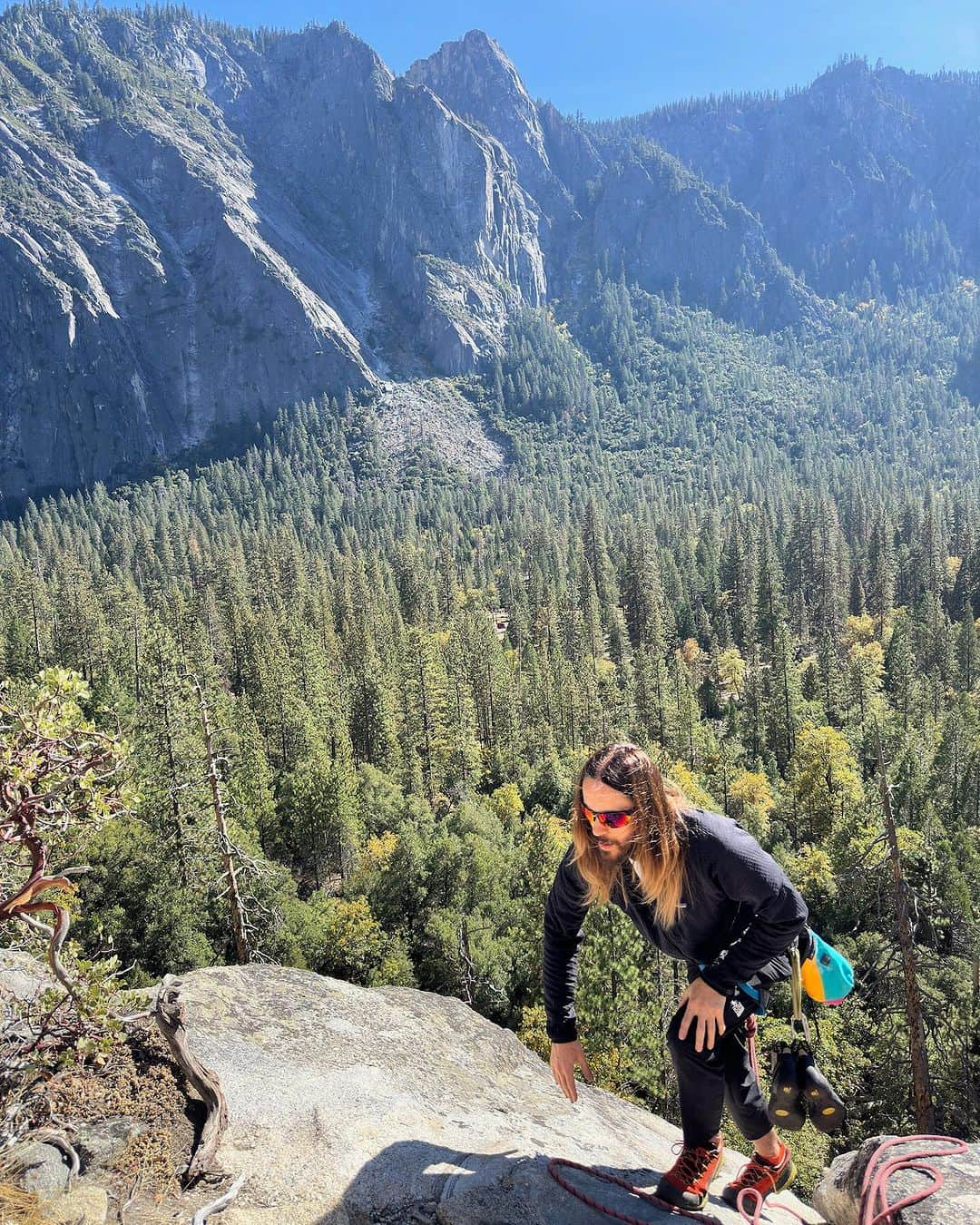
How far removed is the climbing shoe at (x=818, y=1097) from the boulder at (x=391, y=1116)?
934mm

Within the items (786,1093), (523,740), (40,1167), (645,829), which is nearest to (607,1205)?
(786,1093)

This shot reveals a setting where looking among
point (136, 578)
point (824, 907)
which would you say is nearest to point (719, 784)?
point (824, 907)

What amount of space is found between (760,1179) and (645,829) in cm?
293

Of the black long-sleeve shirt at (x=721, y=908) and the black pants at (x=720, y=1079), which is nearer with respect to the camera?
the black long-sleeve shirt at (x=721, y=908)

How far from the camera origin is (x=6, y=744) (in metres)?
4.09

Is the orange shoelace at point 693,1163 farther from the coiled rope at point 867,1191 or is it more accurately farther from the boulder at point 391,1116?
the boulder at point 391,1116

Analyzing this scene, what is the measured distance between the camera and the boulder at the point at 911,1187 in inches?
163

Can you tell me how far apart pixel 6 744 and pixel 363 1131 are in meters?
4.28

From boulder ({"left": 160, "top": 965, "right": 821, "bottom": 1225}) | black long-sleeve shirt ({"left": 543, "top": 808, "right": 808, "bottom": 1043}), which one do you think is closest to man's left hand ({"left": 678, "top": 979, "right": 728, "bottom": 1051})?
black long-sleeve shirt ({"left": 543, "top": 808, "right": 808, "bottom": 1043})

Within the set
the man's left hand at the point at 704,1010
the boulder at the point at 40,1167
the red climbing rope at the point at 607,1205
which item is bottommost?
the red climbing rope at the point at 607,1205

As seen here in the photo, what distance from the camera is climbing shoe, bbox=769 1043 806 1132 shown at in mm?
4707

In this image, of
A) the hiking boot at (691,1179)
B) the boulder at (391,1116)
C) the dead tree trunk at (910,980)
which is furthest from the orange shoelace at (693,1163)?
the dead tree trunk at (910,980)

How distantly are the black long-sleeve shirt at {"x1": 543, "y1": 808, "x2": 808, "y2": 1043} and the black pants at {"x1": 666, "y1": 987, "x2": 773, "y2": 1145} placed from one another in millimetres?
326

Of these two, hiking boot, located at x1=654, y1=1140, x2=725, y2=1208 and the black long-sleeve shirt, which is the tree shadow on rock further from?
the black long-sleeve shirt
